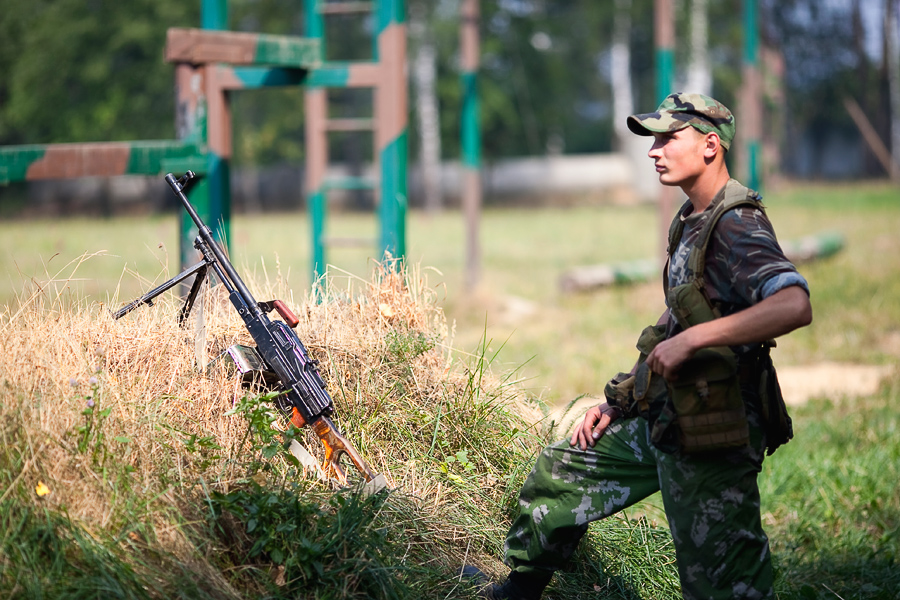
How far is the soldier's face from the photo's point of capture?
289 cm

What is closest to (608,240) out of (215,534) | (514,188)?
(514,188)

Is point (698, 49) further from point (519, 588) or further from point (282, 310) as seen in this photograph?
point (519, 588)

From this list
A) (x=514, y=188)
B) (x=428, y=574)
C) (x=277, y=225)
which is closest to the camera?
(x=428, y=574)

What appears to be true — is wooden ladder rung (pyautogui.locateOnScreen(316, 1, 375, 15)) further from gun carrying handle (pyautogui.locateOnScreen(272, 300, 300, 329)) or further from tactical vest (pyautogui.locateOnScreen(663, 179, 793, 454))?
tactical vest (pyautogui.locateOnScreen(663, 179, 793, 454))

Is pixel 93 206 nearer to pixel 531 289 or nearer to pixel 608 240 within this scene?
pixel 608 240

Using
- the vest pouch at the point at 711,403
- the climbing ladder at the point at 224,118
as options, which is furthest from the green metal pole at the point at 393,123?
the vest pouch at the point at 711,403

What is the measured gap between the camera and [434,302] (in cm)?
413

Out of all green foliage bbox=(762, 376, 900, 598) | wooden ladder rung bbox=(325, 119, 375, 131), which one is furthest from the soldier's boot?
wooden ladder rung bbox=(325, 119, 375, 131)

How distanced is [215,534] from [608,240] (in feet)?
52.9

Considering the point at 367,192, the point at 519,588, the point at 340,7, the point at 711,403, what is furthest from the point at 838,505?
the point at 367,192

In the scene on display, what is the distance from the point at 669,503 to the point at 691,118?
3.76 ft

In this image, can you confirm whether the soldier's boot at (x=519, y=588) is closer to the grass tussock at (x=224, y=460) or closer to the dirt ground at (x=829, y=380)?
the grass tussock at (x=224, y=460)

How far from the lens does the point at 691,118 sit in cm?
288

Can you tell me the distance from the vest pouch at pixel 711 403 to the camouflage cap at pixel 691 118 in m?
0.68
